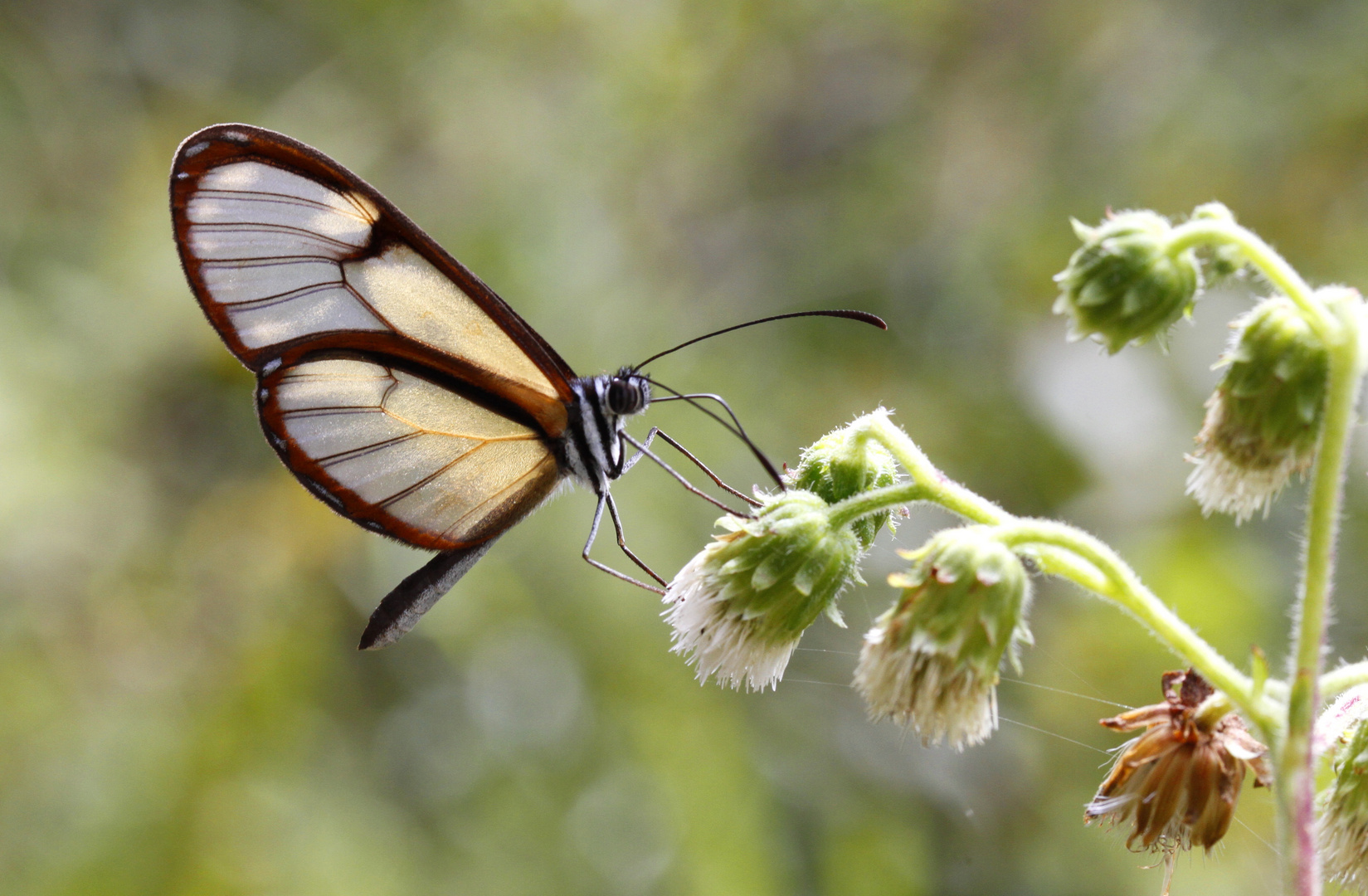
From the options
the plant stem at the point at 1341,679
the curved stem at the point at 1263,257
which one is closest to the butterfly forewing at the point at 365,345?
the curved stem at the point at 1263,257

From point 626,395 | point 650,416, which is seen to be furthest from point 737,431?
point 650,416

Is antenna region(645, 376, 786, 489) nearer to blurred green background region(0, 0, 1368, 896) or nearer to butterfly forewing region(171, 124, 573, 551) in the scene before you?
butterfly forewing region(171, 124, 573, 551)

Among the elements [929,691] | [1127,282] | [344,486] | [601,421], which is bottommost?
[344,486]

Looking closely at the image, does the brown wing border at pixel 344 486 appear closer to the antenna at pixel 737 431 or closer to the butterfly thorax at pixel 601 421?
the butterfly thorax at pixel 601 421

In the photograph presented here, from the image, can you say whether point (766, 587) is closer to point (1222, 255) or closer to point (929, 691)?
point (929, 691)

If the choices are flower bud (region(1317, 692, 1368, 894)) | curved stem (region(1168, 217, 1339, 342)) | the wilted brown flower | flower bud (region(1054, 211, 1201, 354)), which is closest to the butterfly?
flower bud (region(1054, 211, 1201, 354))
